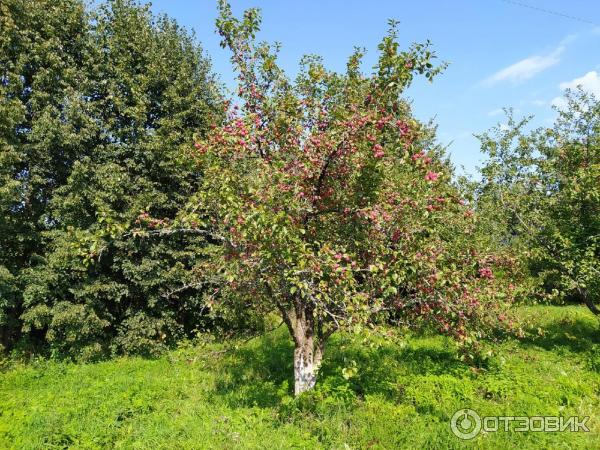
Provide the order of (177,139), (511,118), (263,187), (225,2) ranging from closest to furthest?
1. (263,187)
2. (225,2)
3. (511,118)
4. (177,139)

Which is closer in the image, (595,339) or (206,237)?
(595,339)

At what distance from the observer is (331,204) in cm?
802

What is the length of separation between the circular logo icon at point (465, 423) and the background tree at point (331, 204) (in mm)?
1520

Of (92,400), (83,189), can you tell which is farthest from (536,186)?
(83,189)

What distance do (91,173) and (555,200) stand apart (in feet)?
50.4

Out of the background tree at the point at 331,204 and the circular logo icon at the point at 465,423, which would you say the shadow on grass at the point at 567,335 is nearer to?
the circular logo icon at the point at 465,423

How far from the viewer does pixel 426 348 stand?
12133mm

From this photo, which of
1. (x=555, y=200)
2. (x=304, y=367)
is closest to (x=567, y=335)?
(x=555, y=200)

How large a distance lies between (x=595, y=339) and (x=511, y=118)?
790cm

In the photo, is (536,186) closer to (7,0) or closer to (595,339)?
(595,339)

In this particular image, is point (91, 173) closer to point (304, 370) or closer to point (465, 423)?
point (304, 370)

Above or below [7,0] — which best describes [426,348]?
below

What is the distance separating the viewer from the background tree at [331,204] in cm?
644

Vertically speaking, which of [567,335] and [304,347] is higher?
[304,347]
